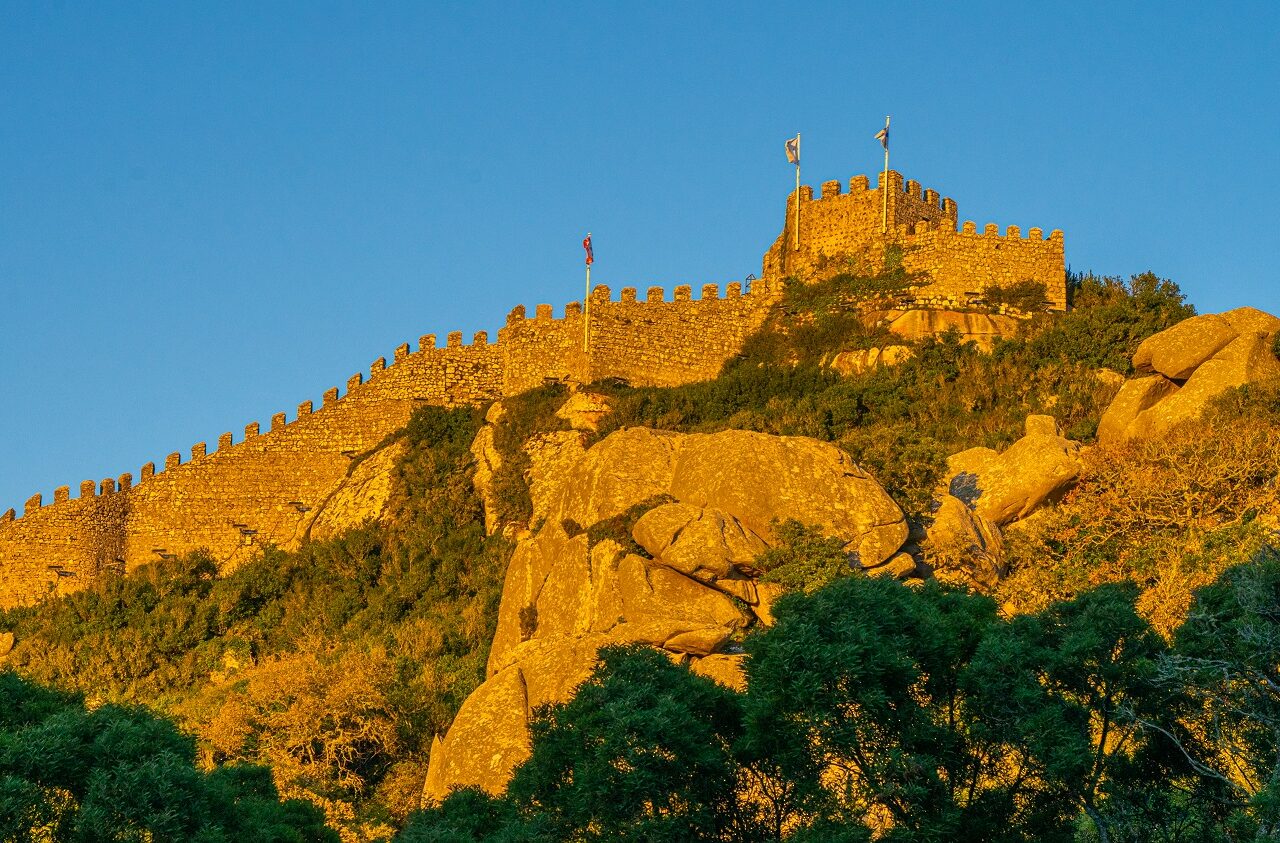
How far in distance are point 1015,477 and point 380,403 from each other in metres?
17.0

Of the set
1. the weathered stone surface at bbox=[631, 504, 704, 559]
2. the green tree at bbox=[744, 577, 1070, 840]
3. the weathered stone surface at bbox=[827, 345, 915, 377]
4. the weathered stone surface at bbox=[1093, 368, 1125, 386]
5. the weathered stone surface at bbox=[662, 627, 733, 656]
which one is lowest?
the green tree at bbox=[744, 577, 1070, 840]

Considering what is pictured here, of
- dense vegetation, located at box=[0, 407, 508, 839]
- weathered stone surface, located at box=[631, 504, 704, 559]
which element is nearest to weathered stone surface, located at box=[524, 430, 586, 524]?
dense vegetation, located at box=[0, 407, 508, 839]

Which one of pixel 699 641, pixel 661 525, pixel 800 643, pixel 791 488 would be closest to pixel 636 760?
pixel 800 643

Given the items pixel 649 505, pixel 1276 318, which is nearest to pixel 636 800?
pixel 649 505

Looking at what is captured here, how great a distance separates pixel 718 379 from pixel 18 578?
57.9ft

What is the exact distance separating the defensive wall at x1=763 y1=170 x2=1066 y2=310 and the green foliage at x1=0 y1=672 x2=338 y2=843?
24014mm

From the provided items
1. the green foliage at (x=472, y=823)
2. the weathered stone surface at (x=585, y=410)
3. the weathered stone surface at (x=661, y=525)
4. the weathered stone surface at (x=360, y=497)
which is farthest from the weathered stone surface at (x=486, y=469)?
the green foliage at (x=472, y=823)

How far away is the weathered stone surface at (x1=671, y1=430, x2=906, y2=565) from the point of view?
2570 cm

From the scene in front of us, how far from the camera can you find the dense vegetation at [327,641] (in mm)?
27547

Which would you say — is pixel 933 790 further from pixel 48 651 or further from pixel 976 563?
pixel 48 651

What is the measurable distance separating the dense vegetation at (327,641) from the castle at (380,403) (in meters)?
1.03

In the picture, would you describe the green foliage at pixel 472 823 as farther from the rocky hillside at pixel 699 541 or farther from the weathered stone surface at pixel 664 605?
the weathered stone surface at pixel 664 605

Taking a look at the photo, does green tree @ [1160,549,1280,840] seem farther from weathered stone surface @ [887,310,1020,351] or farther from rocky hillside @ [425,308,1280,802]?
weathered stone surface @ [887,310,1020,351]

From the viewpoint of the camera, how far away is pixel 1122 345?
1382 inches
